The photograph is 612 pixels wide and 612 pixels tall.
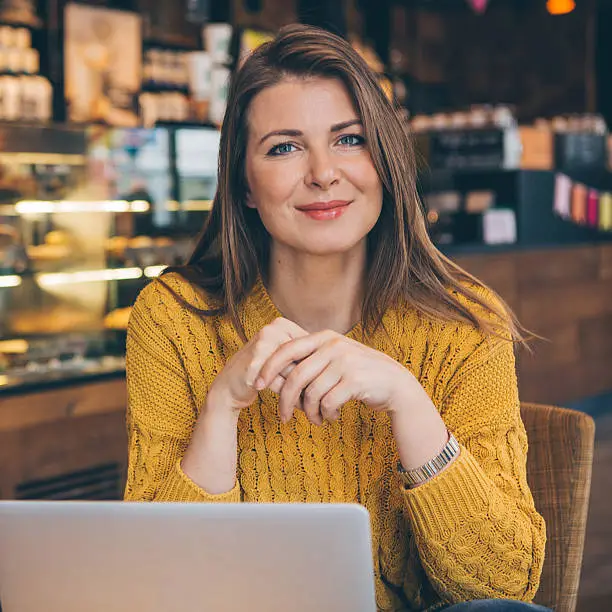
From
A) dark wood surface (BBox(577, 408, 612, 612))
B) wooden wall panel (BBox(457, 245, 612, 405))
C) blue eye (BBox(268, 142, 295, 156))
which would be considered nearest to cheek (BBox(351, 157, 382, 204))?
blue eye (BBox(268, 142, 295, 156))

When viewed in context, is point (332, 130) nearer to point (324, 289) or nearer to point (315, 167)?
point (315, 167)

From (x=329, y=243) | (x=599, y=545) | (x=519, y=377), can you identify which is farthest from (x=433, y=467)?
(x=519, y=377)

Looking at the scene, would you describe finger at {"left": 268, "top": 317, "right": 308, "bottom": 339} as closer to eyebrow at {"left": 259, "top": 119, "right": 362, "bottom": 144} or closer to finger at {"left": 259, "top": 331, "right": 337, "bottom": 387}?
finger at {"left": 259, "top": 331, "right": 337, "bottom": 387}

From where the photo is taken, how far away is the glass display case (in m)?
A: 3.53

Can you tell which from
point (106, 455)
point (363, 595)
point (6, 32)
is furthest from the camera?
point (6, 32)

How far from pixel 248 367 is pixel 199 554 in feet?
1.34

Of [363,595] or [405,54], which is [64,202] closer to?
[363,595]

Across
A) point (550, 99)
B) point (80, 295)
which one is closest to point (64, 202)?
point (80, 295)

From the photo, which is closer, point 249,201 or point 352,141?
point 352,141

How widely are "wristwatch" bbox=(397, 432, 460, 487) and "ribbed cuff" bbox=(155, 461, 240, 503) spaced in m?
0.25

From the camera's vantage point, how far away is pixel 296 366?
1269mm

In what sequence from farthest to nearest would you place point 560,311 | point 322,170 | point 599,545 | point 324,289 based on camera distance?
point 560,311
point 599,545
point 324,289
point 322,170

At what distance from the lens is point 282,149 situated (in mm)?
1545

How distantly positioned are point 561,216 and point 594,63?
9.04 ft
